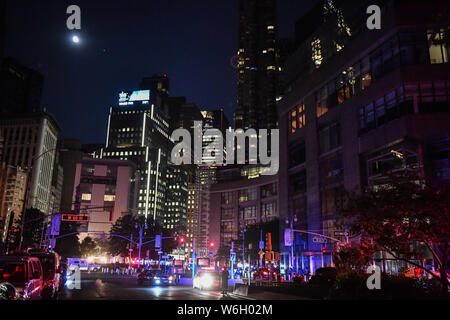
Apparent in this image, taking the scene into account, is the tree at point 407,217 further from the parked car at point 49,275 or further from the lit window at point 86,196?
the lit window at point 86,196

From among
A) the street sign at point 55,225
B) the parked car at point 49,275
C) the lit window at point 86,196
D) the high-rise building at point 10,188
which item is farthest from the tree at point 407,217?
the high-rise building at point 10,188

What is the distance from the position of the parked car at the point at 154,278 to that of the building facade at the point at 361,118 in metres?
17.3

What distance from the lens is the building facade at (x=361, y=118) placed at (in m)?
44.1

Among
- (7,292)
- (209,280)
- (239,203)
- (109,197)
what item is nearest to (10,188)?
(109,197)

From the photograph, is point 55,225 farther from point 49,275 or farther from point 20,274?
point 20,274

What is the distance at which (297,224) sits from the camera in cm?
6844

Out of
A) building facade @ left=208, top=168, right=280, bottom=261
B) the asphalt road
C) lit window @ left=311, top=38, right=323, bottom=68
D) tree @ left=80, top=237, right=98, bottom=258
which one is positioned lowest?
the asphalt road

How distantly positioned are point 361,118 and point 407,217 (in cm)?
3615

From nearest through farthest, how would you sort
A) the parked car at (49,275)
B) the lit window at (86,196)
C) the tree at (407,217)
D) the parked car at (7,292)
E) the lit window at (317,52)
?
the parked car at (7,292)
the tree at (407,217)
the parked car at (49,275)
the lit window at (317,52)
the lit window at (86,196)

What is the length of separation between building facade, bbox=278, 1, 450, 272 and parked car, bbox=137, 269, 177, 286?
17.3 metres

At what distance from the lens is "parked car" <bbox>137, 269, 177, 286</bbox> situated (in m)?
40.2

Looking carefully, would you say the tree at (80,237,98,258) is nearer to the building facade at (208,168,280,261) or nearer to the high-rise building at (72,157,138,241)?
the high-rise building at (72,157,138,241)

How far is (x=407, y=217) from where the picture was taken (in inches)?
761

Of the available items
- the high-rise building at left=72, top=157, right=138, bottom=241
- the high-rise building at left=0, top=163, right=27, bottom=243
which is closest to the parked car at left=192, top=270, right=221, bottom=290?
the high-rise building at left=72, top=157, right=138, bottom=241
